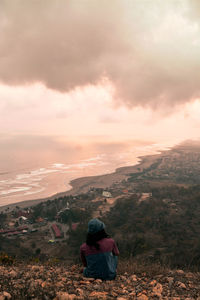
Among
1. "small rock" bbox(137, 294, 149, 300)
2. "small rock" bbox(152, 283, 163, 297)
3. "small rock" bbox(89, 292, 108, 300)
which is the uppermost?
"small rock" bbox(89, 292, 108, 300)

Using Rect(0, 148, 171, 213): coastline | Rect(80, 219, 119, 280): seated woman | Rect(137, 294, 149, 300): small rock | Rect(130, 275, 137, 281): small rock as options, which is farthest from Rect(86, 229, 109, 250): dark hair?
Rect(0, 148, 171, 213): coastline

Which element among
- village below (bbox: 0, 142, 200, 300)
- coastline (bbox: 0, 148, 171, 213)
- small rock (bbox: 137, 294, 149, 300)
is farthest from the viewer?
coastline (bbox: 0, 148, 171, 213)

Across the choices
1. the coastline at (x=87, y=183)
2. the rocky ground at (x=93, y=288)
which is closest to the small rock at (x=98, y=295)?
the rocky ground at (x=93, y=288)

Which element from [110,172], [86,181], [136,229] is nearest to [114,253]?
[136,229]

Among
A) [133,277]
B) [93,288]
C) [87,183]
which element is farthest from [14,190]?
[93,288]

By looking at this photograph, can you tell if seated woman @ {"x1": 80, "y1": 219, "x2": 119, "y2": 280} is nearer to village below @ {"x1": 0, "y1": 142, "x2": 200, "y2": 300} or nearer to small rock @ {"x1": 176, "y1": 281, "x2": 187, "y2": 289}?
village below @ {"x1": 0, "y1": 142, "x2": 200, "y2": 300}

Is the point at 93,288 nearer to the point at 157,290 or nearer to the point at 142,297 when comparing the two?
the point at 142,297
